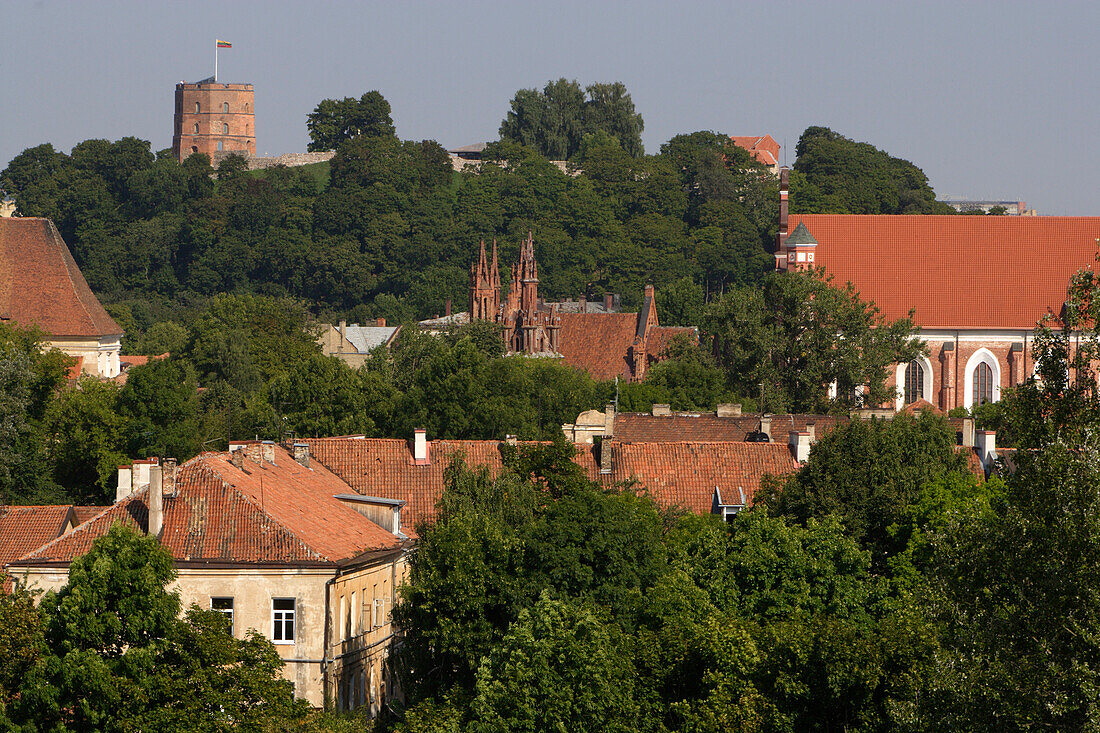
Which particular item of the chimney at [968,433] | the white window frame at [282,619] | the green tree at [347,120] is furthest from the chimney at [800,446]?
the green tree at [347,120]

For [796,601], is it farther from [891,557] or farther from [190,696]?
[190,696]

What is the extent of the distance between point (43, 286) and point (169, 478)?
180 feet

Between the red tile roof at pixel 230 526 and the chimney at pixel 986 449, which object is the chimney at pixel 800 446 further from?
the red tile roof at pixel 230 526

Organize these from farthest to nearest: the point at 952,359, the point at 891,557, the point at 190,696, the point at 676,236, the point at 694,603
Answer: the point at 676,236 < the point at 952,359 < the point at 891,557 < the point at 694,603 < the point at 190,696

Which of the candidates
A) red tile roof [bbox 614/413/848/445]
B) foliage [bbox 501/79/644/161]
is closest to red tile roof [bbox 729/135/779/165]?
foliage [bbox 501/79/644/161]

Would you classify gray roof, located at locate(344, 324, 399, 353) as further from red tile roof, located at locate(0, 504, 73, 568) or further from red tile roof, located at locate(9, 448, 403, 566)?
red tile roof, located at locate(9, 448, 403, 566)

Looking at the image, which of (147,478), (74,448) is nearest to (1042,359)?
(147,478)

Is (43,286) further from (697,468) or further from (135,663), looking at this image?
(135,663)

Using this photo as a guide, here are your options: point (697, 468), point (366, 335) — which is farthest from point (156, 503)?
point (366, 335)

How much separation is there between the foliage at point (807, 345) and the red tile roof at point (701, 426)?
1241 cm

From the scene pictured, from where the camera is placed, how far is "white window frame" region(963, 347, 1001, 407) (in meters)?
78.9

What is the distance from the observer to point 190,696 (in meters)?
24.7

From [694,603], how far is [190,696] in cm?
1028

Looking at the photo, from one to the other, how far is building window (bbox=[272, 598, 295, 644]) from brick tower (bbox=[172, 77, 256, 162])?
149347mm
